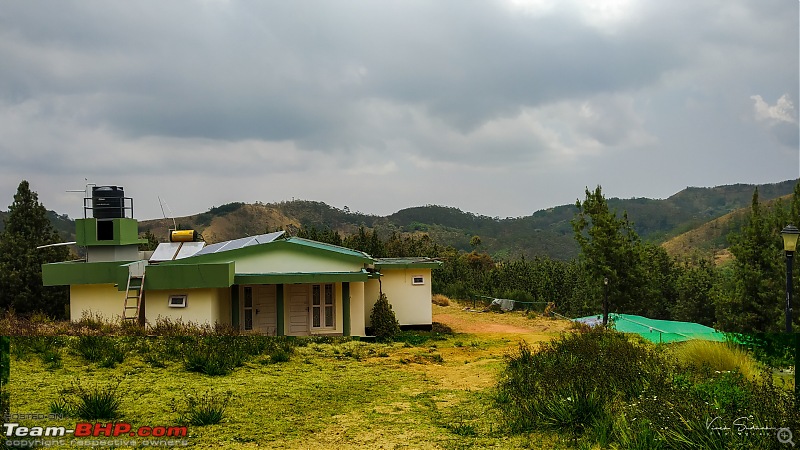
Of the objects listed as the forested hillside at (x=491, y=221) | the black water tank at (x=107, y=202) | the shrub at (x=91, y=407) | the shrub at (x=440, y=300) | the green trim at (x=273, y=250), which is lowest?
the shrub at (x=440, y=300)

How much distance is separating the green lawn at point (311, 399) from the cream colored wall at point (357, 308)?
181 inches

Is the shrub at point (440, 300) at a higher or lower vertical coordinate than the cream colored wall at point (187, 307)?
lower

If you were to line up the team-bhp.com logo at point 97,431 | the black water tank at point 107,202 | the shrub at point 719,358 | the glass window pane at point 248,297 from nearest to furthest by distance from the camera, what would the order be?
1. the team-bhp.com logo at point 97,431
2. the shrub at point 719,358
3. the black water tank at point 107,202
4. the glass window pane at point 248,297

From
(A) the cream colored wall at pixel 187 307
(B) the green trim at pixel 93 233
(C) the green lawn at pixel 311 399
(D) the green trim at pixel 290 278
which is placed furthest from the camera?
(B) the green trim at pixel 93 233

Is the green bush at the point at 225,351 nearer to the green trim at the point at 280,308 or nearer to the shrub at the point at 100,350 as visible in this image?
the shrub at the point at 100,350

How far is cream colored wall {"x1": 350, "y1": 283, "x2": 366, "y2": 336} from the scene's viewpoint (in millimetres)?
14984

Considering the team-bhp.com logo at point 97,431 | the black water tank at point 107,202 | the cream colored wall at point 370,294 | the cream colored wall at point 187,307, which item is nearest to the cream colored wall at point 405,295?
the cream colored wall at point 370,294

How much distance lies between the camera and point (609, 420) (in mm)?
5359

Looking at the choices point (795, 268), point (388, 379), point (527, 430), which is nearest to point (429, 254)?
point (795, 268)

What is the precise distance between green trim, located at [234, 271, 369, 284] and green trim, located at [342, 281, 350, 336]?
74cm

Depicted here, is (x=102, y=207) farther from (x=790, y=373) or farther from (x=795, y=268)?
(x=795, y=268)

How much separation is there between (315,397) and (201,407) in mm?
1662

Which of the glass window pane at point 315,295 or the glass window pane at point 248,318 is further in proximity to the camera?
the glass window pane at point 315,295

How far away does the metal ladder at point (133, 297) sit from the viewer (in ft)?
39.3
